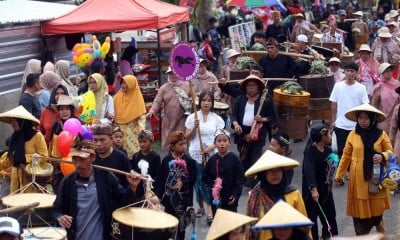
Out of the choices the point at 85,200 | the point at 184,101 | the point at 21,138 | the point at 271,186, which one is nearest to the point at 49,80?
the point at 184,101

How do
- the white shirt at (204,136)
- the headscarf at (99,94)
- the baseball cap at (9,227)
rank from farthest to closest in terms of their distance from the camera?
the headscarf at (99,94), the white shirt at (204,136), the baseball cap at (9,227)

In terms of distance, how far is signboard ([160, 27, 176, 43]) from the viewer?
65.2 feet

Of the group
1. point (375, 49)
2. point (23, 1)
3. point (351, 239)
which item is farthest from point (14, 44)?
point (351, 239)

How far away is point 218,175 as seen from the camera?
969 centimetres

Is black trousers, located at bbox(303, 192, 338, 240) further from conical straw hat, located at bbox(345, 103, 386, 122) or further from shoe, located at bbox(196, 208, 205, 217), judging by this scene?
shoe, located at bbox(196, 208, 205, 217)

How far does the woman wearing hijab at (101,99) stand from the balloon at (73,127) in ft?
9.46

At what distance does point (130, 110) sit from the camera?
12.7m

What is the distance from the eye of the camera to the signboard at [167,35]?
65.2 feet

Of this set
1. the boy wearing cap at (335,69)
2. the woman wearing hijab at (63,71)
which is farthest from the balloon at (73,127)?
the boy wearing cap at (335,69)

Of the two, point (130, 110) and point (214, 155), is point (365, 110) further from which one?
point (130, 110)

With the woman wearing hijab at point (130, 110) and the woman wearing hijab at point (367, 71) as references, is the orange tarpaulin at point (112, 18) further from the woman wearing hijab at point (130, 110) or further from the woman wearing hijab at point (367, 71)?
the woman wearing hijab at point (367, 71)

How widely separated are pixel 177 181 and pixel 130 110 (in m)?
3.53

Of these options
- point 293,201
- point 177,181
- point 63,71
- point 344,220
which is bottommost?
point 344,220

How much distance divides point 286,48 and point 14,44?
Result: 16.7ft
